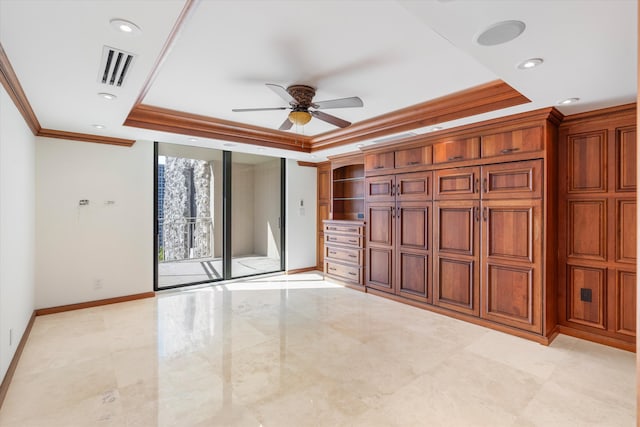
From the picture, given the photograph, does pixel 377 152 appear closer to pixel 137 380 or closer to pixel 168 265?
pixel 137 380

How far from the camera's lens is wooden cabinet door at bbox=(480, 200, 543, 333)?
10.7ft

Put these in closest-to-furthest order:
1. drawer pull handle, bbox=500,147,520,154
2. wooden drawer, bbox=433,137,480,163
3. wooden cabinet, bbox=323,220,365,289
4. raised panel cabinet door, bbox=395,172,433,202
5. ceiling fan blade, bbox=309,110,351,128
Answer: ceiling fan blade, bbox=309,110,351,128
drawer pull handle, bbox=500,147,520,154
wooden drawer, bbox=433,137,480,163
raised panel cabinet door, bbox=395,172,433,202
wooden cabinet, bbox=323,220,365,289

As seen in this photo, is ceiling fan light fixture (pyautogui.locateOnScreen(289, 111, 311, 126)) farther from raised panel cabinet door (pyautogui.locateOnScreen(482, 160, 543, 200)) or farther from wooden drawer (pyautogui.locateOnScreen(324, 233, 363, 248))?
wooden drawer (pyautogui.locateOnScreen(324, 233, 363, 248))

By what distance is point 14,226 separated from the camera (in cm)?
281

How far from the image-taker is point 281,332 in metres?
3.43

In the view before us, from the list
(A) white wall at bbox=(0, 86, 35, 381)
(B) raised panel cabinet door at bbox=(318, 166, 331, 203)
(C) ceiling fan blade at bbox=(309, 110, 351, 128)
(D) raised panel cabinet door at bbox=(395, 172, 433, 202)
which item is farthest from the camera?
(B) raised panel cabinet door at bbox=(318, 166, 331, 203)

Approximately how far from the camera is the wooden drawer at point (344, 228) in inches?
209

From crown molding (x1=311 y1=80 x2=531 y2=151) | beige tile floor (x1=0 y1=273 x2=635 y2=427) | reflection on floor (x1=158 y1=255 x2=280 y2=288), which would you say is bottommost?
beige tile floor (x1=0 y1=273 x2=635 y2=427)

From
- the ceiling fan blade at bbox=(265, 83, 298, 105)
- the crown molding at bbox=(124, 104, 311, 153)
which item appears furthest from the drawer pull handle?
the crown molding at bbox=(124, 104, 311, 153)

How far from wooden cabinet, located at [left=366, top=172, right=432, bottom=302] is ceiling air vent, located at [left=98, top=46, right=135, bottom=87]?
347cm

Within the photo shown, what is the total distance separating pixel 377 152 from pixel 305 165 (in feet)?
7.03

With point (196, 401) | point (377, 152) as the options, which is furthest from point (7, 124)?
point (377, 152)

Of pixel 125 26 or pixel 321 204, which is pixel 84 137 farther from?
pixel 321 204

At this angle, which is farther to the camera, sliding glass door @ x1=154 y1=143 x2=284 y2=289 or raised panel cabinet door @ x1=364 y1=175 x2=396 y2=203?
sliding glass door @ x1=154 y1=143 x2=284 y2=289
